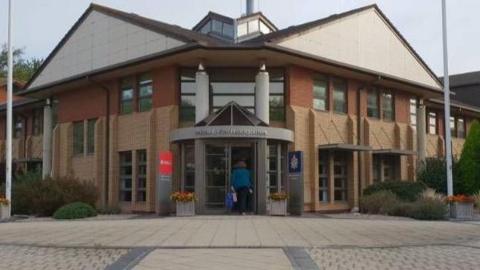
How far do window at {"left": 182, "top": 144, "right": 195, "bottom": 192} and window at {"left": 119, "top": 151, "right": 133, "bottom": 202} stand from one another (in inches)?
146

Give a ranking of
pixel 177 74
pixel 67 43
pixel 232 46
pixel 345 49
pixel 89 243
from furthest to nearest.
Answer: pixel 67 43, pixel 345 49, pixel 177 74, pixel 232 46, pixel 89 243

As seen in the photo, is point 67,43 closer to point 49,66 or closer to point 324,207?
point 49,66

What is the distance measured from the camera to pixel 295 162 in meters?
23.4

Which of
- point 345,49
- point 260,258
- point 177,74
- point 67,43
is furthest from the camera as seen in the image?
point 67,43

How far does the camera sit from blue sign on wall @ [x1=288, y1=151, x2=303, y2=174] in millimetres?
23062

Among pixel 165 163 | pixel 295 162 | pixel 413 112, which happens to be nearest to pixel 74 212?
pixel 165 163

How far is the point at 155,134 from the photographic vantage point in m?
25.7

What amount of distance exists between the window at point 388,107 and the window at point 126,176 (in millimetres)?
12112

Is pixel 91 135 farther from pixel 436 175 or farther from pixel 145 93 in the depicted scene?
pixel 436 175

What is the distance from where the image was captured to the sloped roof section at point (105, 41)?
25078mm

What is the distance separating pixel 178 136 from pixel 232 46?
12.5 feet

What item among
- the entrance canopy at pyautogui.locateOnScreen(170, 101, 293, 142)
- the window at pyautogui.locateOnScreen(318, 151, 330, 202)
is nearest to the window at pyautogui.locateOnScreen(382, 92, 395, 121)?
the window at pyautogui.locateOnScreen(318, 151, 330, 202)

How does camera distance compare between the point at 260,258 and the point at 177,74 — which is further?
the point at 177,74

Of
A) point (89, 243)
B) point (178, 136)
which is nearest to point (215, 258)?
point (89, 243)
